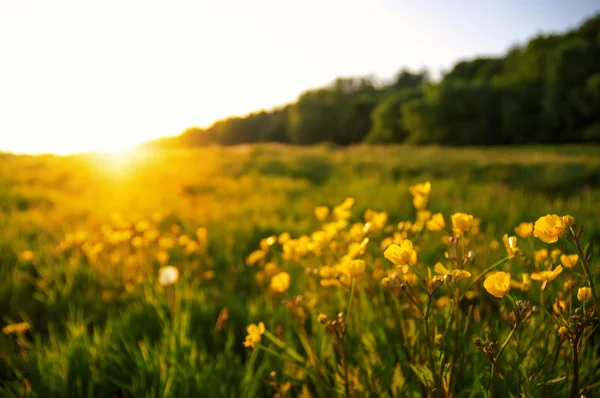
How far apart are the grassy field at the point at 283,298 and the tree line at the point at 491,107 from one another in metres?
27.0

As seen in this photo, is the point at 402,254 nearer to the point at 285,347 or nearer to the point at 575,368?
the point at 575,368

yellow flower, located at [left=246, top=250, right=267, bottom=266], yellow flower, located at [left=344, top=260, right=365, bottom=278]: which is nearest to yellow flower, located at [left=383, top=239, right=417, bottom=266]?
yellow flower, located at [left=344, top=260, right=365, bottom=278]

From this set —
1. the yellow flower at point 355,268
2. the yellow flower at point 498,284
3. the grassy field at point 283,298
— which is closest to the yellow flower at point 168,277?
the grassy field at point 283,298

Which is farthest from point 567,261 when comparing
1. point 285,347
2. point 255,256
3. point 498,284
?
point 255,256

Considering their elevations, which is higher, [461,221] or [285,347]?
[461,221]

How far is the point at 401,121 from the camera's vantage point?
40.2 meters

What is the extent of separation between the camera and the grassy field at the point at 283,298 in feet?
3.66

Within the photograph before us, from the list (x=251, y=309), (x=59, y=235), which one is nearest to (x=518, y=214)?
(x=251, y=309)

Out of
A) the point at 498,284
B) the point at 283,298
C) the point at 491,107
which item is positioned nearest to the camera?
the point at 498,284

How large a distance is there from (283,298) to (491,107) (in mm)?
38336

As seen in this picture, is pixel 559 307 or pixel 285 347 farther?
pixel 285 347

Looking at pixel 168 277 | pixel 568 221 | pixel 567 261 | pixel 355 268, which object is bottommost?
pixel 168 277

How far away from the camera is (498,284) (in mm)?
772

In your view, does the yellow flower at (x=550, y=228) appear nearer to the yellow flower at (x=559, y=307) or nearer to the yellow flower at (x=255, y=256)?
the yellow flower at (x=559, y=307)
